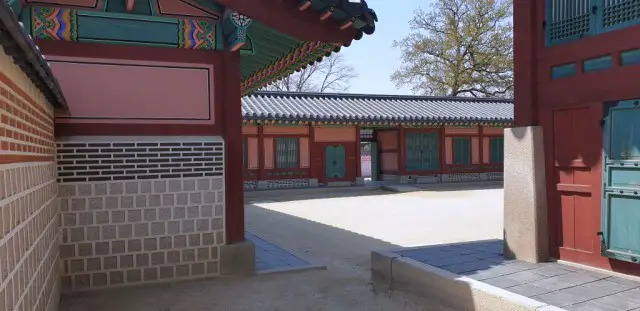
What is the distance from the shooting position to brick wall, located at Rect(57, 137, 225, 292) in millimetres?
5125

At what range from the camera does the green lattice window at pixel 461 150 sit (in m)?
20.3

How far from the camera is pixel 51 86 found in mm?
3410

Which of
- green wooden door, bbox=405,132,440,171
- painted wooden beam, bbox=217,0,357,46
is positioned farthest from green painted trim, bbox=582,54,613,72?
green wooden door, bbox=405,132,440,171

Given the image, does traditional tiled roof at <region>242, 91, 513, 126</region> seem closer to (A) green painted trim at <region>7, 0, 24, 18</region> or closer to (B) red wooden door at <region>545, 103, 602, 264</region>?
(A) green painted trim at <region>7, 0, 24, 18</region>

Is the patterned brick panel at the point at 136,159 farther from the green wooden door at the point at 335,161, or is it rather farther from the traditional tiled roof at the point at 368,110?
the green wooden door at the point at 335,161

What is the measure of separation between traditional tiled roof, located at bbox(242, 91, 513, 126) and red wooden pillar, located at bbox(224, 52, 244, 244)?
1028cm

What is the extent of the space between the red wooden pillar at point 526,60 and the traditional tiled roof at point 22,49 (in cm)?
445

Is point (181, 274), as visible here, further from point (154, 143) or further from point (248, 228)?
point (248, 228)

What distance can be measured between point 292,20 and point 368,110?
14.0 m

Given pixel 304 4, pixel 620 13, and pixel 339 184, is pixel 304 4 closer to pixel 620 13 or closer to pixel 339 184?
pixel 620 13

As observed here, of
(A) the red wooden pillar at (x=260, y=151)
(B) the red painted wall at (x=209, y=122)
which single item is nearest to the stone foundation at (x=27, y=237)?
(B) the red painted wall at (x=209, y=122)

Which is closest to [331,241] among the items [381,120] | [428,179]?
[381,120]

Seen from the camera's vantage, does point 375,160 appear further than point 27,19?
Yes

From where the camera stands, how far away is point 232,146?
575cm
